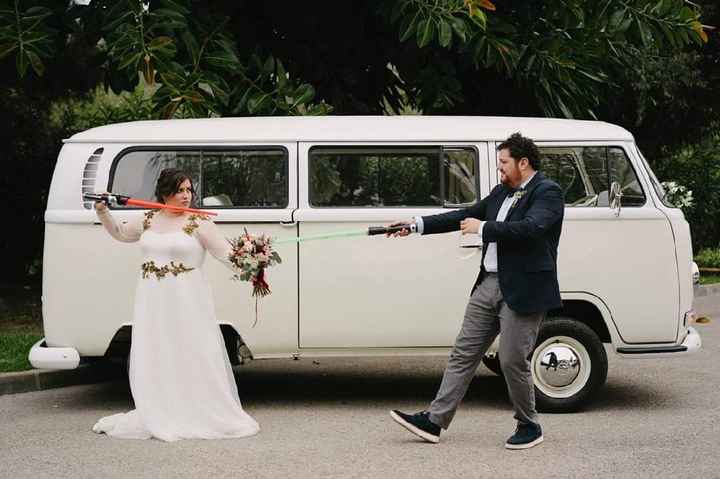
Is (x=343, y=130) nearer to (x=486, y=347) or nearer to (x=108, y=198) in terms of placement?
(x=108, y=198)

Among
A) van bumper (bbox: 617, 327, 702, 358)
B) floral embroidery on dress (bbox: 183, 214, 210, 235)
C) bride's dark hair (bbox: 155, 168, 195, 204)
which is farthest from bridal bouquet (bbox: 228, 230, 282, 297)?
van bumper (bbox: 617, 327, 702, 358)

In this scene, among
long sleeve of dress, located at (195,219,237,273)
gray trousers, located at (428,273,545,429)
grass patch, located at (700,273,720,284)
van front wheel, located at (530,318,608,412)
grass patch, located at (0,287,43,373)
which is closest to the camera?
gray trousers, located at (428,273,545,429)

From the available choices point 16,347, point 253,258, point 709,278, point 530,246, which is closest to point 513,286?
point 530,246

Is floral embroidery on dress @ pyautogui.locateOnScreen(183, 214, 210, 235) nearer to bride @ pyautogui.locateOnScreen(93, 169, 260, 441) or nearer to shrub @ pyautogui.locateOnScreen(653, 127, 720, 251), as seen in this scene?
bride @ pyautogui.locateOnScreen(93, 169, 260, 441)

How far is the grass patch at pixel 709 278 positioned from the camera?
69.4 ft

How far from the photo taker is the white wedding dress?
8430 millimetres

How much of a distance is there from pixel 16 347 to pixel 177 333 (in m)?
4.05

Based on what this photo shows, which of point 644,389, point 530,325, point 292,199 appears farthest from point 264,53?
point 530,325

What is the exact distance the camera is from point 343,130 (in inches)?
370

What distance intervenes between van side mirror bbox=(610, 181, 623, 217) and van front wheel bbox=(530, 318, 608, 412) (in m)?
0.90

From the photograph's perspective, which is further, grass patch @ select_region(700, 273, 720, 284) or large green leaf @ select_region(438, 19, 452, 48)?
grass patch @ select_region(700, 273, 720, 284)

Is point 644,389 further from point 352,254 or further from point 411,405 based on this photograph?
point 352,254

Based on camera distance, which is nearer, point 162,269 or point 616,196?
point 162,269

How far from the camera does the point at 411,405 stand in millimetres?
9750
